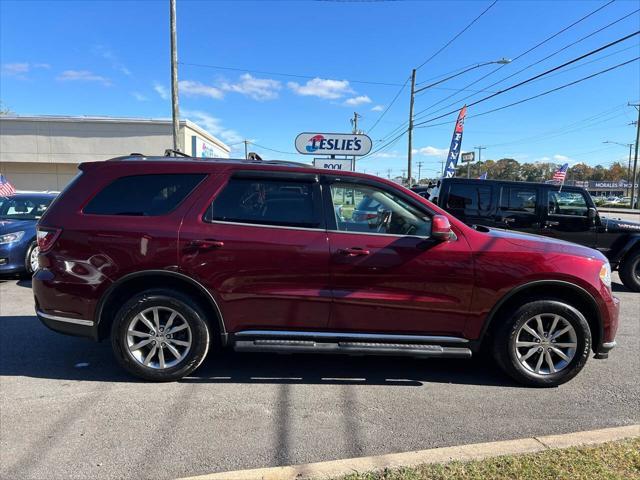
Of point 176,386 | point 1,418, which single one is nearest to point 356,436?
point 176,386

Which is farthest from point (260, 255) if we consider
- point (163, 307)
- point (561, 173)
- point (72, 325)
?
point (561, 173)

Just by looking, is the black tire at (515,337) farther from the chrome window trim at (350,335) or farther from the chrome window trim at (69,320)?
the chrome window trim at (69,320)

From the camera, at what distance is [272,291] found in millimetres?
3900

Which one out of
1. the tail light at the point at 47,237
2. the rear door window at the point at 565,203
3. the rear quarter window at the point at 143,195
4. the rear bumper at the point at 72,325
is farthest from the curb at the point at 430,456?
the rear door window at the point at 565,203

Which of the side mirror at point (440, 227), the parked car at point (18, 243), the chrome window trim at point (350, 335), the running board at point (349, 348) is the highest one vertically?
the side mirror at point (440, 227)

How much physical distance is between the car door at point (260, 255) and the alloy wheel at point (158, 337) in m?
0.41

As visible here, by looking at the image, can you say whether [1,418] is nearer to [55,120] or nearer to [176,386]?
[176,386]

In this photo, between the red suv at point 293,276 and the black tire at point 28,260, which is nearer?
the red suv at point 293,276

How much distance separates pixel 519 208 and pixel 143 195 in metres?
7.21

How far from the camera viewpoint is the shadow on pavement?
4.16m

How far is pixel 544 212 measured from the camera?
28.6ft

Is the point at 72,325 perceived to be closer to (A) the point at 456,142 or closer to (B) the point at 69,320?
(B) the point at 69,320

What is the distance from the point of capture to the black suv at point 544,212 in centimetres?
849

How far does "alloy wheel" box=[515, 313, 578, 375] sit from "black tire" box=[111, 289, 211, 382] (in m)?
2.77
